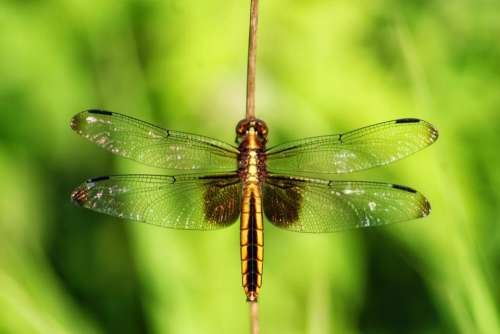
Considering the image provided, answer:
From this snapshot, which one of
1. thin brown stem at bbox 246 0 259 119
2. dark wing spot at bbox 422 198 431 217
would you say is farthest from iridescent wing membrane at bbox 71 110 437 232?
thin brown stem at bbox 246 0 259 119

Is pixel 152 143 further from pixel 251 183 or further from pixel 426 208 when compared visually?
pixel 426 208

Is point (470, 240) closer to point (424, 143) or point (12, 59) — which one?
point (424, 143)

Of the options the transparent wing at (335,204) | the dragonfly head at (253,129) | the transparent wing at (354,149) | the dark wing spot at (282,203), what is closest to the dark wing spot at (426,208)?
the transparent wing at (335,204)

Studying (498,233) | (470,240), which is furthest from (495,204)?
(470,240)

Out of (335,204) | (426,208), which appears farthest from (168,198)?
(426,208)

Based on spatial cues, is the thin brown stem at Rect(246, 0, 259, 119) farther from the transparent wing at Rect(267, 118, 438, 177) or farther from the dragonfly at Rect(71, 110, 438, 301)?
the transparent wing at Rect(267, 118, 438, 177)

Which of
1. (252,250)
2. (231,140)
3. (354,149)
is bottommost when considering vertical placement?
(252,250)
